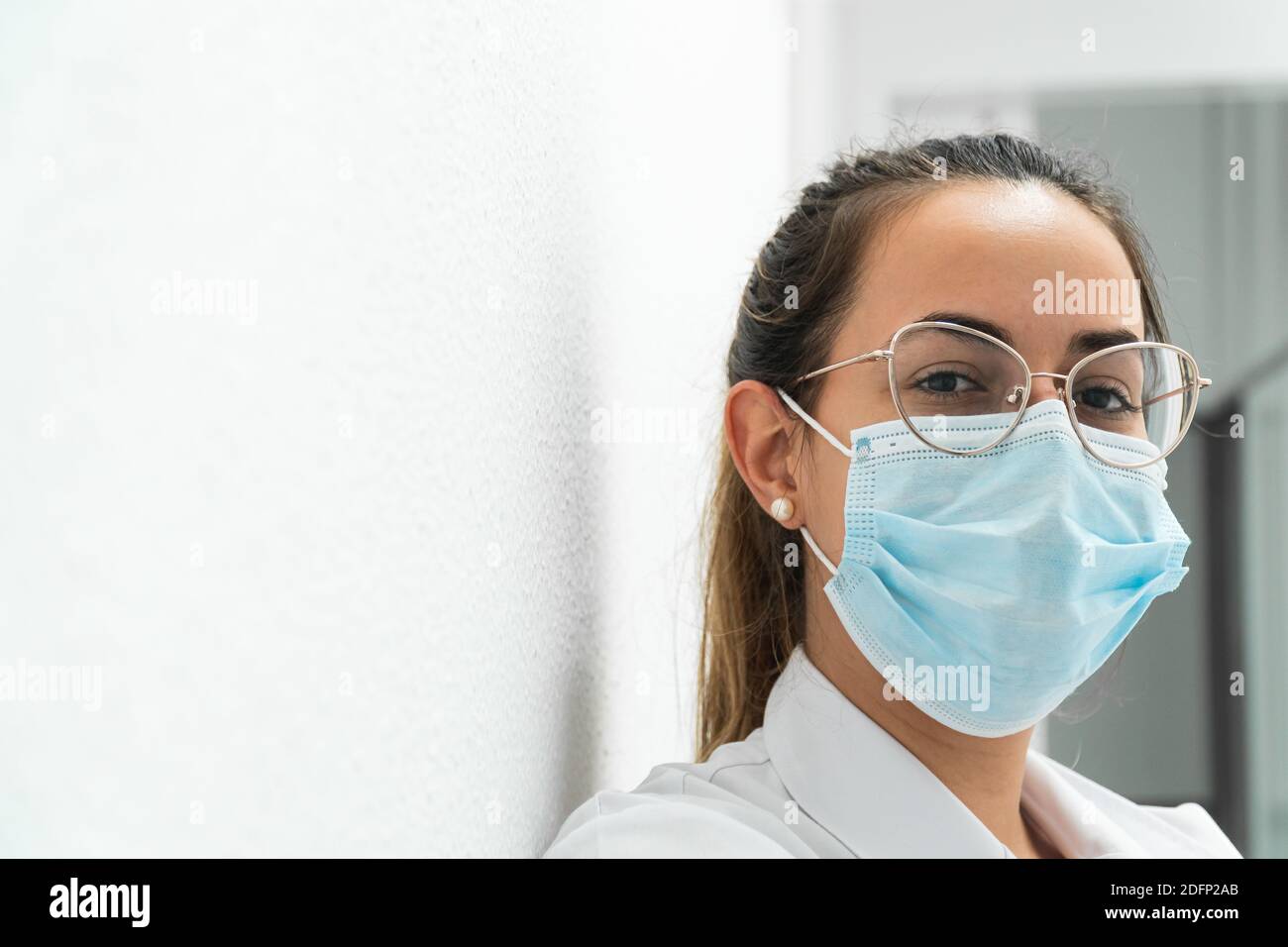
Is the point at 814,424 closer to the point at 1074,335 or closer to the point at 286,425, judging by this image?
the point at 1074,335

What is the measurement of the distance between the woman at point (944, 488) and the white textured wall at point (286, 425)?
0.17m

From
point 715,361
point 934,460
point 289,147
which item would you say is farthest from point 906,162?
point 289,147

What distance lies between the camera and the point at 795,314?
773mm

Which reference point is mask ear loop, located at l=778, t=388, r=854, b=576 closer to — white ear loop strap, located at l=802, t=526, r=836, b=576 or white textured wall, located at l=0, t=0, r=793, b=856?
white ear loop strap, located at l=802, t=526, r=836, b=576

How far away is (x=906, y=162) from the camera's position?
79cm

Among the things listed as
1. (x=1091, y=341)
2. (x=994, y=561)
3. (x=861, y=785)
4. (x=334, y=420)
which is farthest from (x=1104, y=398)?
(x=334, y=420)

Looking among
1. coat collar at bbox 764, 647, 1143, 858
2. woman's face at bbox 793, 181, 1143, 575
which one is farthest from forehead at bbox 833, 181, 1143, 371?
coat collar at bbox 764, 647, 1143, 858

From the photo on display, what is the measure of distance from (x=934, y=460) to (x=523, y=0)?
37 centimetres

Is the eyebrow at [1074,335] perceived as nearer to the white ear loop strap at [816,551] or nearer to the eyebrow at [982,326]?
the eyebrow at [982,326]

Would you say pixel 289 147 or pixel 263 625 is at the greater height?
pixel 289 147
